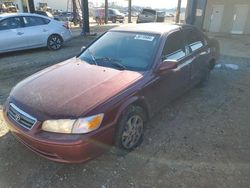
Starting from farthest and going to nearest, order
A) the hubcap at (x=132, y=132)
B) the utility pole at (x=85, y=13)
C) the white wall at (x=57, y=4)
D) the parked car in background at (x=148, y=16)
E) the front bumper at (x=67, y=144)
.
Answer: the white wall at (x=57, y=4), the parked car in background at (x=148, y=16), the utility pole at (x=85, y=13), the hubcap at (x=132, y=132), the front bumper at (x=67, y=144)

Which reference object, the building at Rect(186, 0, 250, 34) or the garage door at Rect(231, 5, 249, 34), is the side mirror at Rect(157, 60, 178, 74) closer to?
the building at Rect(186, 0, 250, 34)

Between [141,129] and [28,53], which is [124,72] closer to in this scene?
[141,129]

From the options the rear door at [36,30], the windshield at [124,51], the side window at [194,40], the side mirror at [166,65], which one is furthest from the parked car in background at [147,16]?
the side mirror at [166,65]

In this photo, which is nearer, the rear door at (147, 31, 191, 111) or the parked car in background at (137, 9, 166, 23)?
the rear door at (147, 31, 191, 111)

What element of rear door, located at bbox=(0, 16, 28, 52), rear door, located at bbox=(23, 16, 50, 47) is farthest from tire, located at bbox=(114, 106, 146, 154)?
rear door, located at bbox=(23, 16, 50, 47)

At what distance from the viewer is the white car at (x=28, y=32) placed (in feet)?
26.6

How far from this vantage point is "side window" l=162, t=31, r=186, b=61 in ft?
12.3

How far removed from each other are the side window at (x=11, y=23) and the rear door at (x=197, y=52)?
6.30 metres

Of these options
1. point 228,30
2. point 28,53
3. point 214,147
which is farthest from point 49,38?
point 228,30

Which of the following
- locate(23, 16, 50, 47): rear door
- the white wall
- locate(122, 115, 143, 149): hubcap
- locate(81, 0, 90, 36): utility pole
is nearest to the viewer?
locate(122, 115, 143, 149): hubcap

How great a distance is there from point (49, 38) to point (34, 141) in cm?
752

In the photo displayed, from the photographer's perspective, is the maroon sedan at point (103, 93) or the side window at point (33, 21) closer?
the maroon sedan at point (103, 93)

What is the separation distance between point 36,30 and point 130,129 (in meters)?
7.09

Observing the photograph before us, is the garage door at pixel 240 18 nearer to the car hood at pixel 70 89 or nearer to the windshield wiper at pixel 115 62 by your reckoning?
the windshield wiper at pixel 115 62
